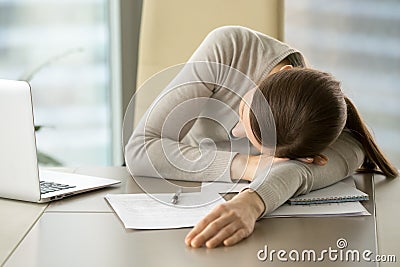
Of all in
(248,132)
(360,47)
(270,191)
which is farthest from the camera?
(360,47)

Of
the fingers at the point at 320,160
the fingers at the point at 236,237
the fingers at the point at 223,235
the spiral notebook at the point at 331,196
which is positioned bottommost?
the spiral notebook at the point at 331,196

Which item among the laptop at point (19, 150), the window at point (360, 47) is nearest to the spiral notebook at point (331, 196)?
the laptop at point (19, 150)

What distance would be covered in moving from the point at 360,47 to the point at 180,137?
1352mm

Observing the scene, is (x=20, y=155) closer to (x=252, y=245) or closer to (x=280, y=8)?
(x=252, y=245)

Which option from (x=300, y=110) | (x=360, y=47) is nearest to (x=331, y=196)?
(x=300, y=110)

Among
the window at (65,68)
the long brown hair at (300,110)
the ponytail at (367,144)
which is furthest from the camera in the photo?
the window at (65,68)

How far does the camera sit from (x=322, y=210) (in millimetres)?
1470

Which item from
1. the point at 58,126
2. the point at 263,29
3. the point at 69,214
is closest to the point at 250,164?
the point at 69,214

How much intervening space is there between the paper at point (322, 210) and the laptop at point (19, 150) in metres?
0.44

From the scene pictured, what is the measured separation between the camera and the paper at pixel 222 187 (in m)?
1.62

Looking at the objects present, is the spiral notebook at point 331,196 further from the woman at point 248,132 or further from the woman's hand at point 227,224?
the woman's hand at point 227,224

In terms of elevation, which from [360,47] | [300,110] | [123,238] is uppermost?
[300,110]

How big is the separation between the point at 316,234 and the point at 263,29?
139 cm

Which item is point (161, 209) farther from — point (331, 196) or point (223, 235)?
point (331, 196)
